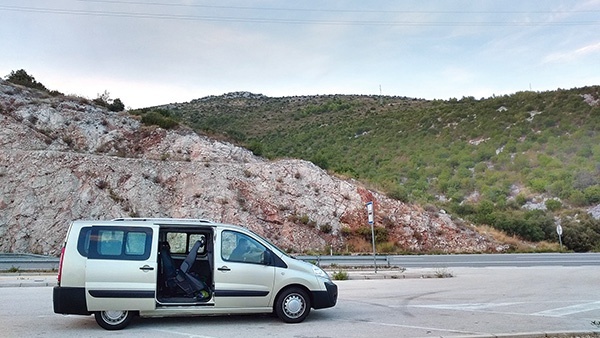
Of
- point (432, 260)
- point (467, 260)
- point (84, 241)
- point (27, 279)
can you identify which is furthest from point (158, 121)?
point (84, 241)

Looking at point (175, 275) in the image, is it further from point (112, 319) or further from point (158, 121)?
point (158, 121)

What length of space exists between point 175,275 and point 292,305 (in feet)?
7.18

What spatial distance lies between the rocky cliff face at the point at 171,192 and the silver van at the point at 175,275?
18550 millimetres

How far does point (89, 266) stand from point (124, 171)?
73.5ft

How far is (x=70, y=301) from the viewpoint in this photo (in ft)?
29.1

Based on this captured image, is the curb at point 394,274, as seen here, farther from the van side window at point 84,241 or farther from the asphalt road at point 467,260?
the van side window at point 84,241

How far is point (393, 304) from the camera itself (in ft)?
40.7

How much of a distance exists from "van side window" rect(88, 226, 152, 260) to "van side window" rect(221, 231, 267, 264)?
4.36 ft

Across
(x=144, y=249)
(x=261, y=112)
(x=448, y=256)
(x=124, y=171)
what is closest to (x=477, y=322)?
(x=144, y=249)

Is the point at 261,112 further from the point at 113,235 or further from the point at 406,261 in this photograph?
the point at 113,235

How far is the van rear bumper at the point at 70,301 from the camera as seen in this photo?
8.88 m

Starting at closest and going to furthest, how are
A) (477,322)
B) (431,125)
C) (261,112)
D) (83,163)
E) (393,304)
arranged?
(477,322) < (393,304) < (83,163) < (431,125) < (261,112)

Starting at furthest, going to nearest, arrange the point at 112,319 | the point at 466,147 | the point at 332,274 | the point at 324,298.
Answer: the point at 466,147 < the point at 332,274 < the point at 324,298 < the point at 112,319

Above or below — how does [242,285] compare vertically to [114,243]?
below
